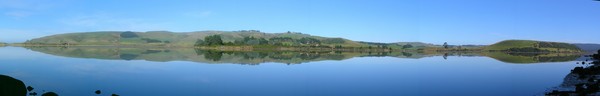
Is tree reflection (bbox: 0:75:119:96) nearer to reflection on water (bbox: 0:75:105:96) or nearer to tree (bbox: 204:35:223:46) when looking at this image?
reflection on water (bbox: 0:75:105:96)

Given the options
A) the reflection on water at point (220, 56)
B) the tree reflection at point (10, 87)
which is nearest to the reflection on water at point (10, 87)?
the tree reflection at point (10, 87)

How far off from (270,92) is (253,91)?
0.83 meters

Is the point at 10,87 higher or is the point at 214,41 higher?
the point at 214,41

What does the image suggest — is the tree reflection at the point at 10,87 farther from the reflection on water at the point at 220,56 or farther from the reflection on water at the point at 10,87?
the reflection on water at the point at 220,56

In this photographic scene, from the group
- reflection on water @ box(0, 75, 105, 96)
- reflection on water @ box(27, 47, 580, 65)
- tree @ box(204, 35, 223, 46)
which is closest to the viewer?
reflection on water @ box(0, 75, 105, 96)

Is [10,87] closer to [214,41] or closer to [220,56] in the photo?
[220,56]

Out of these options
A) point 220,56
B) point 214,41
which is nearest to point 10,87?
point 220,56

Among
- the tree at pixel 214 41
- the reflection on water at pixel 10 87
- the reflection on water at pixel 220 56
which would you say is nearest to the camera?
the reflection on water at pixel 10 87

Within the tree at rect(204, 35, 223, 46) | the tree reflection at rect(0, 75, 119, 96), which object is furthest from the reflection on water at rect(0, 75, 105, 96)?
the tree at rect(204, 35, 223, 46)

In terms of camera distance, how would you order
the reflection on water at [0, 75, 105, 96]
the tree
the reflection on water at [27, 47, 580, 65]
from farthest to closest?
the tree < the reflection on water at [27, 47, 580, 65] < the reflection on water at [0, 75, 105, 96]

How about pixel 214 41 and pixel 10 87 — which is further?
pixel 214 41

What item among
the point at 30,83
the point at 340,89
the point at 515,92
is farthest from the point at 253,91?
the point at 515,92

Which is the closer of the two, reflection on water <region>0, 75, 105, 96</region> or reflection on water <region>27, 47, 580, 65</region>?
reflection on water <region>0, 75, 105, 96</region>

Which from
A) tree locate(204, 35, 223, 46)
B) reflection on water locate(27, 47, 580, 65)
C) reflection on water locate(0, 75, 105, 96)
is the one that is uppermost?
tree locate(204, 35, 223, 46)
